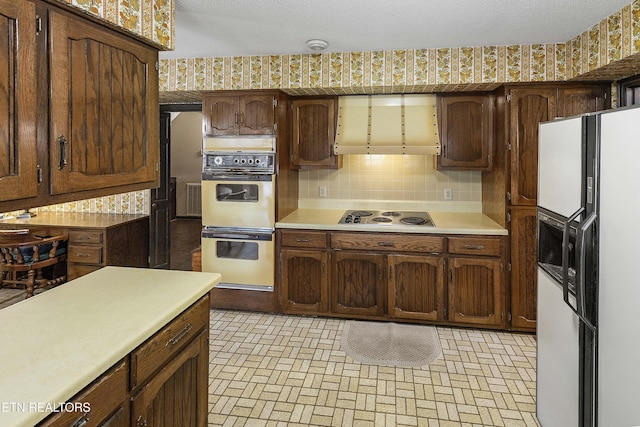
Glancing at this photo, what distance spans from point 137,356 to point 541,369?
1929 millimetres

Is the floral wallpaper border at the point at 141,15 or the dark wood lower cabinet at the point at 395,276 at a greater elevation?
the floral wallpaper border at the point at 141,15

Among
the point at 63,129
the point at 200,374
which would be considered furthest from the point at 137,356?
the point at 63,129

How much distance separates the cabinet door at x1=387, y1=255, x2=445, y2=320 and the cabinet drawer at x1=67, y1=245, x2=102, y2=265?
2751mm

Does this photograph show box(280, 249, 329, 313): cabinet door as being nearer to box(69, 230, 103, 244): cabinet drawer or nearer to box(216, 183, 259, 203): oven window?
box(216, 183, 259, 203): oven window

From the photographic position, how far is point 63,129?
1.69 m

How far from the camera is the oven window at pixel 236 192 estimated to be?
394cm

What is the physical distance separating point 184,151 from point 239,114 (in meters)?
5.45

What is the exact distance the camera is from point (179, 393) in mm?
1784

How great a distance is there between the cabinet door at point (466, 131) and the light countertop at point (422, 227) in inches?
19.4

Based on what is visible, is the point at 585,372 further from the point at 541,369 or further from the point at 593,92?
the point at 593,92

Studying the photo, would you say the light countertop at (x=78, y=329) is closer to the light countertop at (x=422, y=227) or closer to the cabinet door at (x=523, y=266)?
the light countertop at (x=422, y=227)

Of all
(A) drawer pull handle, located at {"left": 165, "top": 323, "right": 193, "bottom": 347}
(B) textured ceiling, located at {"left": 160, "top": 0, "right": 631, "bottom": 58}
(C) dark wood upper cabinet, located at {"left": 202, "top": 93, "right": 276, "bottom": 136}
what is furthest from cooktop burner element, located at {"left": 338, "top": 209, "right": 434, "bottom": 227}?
(A) drawer pull handle, located at {"left": 165, "top": 323, "right": 193, "bottom": 347}

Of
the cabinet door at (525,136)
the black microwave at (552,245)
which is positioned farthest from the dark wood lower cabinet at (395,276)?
the black microwave at (552,245)

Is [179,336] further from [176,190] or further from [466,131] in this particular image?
[176,190]
